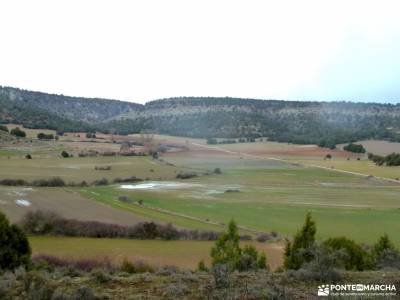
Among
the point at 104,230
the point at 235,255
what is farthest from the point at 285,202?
the point at 235,255

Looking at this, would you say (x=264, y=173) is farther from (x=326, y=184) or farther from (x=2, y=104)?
(x=2, y=104)

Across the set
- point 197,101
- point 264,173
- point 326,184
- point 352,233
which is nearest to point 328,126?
point 197,101

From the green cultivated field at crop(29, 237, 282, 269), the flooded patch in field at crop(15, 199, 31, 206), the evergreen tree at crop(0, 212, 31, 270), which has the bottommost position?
the flooded patch in field at crop(15, 199, 31, 206)

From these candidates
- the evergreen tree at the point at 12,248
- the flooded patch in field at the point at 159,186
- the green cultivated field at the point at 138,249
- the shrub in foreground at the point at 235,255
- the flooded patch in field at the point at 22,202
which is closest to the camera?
the shrub in foreground at the point at 235,255

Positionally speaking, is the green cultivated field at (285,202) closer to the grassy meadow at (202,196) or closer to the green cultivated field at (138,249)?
the grassy meadow at (202,196)

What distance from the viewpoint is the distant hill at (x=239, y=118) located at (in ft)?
440

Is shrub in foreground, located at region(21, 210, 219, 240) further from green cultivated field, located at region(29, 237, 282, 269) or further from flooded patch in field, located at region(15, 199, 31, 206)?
flooded patch in field, located at region(15, 199, 31, 206)

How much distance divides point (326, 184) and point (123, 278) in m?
53.7

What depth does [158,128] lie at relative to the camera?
158 metres

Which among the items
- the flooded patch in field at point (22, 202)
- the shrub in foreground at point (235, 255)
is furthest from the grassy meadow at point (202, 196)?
the shrub in foreground at point (235, 255)

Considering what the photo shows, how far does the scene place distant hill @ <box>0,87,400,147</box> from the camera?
440 ft

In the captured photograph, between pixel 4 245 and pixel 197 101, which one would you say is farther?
pixel 197 101

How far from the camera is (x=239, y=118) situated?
15588 centimetres

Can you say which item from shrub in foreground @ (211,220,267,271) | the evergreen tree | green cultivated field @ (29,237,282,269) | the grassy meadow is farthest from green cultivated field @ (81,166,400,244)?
the evergreen tree
